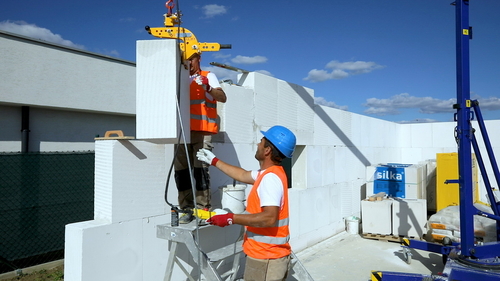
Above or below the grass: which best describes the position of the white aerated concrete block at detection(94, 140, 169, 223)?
above

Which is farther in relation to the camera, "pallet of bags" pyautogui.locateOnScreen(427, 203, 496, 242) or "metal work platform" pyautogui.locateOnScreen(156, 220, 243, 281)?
"pallet of bags" pyautogui.locateOnScreen(427, 203, 496, 242)

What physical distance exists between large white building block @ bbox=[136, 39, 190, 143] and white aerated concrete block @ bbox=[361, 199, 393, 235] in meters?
5.73

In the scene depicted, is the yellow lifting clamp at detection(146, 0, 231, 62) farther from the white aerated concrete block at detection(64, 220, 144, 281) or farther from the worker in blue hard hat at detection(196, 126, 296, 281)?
the white aerated concrete block at detection(64, 220, 144, 281)

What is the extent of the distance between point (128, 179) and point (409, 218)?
6.09 metres

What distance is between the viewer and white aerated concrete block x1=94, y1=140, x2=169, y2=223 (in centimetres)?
301

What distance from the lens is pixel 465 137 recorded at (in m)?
4.38

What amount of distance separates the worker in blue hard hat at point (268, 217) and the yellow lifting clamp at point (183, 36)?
99 centimetres

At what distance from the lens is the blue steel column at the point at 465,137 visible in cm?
436

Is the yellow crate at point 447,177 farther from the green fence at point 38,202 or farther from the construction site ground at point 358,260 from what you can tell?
the green fence at point 38,202

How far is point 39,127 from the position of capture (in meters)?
7.43

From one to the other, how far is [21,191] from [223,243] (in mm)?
3455

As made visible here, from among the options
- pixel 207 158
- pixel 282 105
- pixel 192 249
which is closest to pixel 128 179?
pixel 207 158

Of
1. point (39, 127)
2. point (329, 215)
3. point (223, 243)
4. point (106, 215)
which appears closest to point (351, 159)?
point (329, 215)

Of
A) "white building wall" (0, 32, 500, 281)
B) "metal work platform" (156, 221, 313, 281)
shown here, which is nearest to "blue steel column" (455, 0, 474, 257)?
"metal work platform" (156, 221, 313, 281)
